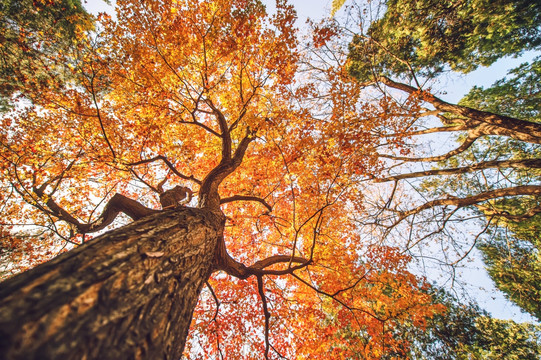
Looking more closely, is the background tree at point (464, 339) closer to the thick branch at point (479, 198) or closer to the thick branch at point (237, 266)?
the thick branch at point (479, 198)

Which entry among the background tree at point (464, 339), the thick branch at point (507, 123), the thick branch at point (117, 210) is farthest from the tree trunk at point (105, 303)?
the background tree at point (464, 339)

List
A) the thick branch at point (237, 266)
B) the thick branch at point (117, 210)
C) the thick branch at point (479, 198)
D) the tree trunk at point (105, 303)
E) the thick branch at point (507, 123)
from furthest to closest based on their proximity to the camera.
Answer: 1. the thick branch at point (479, 198)
2. the thick branch at point (507, 123)
3. the thick branch at point (237, 266)
4. the thick branch at point (117, 210)
5. the tree trunk at point (105, 303)

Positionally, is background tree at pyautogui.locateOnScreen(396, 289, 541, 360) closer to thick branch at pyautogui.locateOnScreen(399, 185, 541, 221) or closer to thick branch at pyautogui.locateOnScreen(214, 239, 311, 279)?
thick branch at pyautogui.locateOnScreen(399, 185, 541, 221)

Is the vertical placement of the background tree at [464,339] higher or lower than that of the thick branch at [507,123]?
lower

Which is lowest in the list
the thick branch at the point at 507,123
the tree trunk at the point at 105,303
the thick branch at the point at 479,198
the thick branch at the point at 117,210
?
the tree trunk at the point at 105,303

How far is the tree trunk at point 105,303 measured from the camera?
0.80 metres

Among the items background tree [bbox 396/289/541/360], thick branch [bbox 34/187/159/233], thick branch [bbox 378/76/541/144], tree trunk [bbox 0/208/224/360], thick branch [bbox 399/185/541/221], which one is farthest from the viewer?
background tree [bbox 396/289/541/360]

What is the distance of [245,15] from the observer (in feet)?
19.2

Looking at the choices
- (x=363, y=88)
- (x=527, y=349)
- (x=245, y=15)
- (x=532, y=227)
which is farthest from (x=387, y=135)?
(x=527, y=349)

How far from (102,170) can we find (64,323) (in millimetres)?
7325

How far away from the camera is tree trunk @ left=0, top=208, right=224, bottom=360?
2.62 ft

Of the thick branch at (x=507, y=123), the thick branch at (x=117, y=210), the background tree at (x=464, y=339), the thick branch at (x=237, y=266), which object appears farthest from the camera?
the background tree at (x=464, y=339)

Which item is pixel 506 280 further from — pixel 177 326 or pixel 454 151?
pixel 177 326

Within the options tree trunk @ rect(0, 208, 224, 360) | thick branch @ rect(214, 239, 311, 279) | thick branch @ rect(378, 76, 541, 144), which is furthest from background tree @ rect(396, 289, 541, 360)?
tree trunk @ rect(0, 208, 224, 360)
